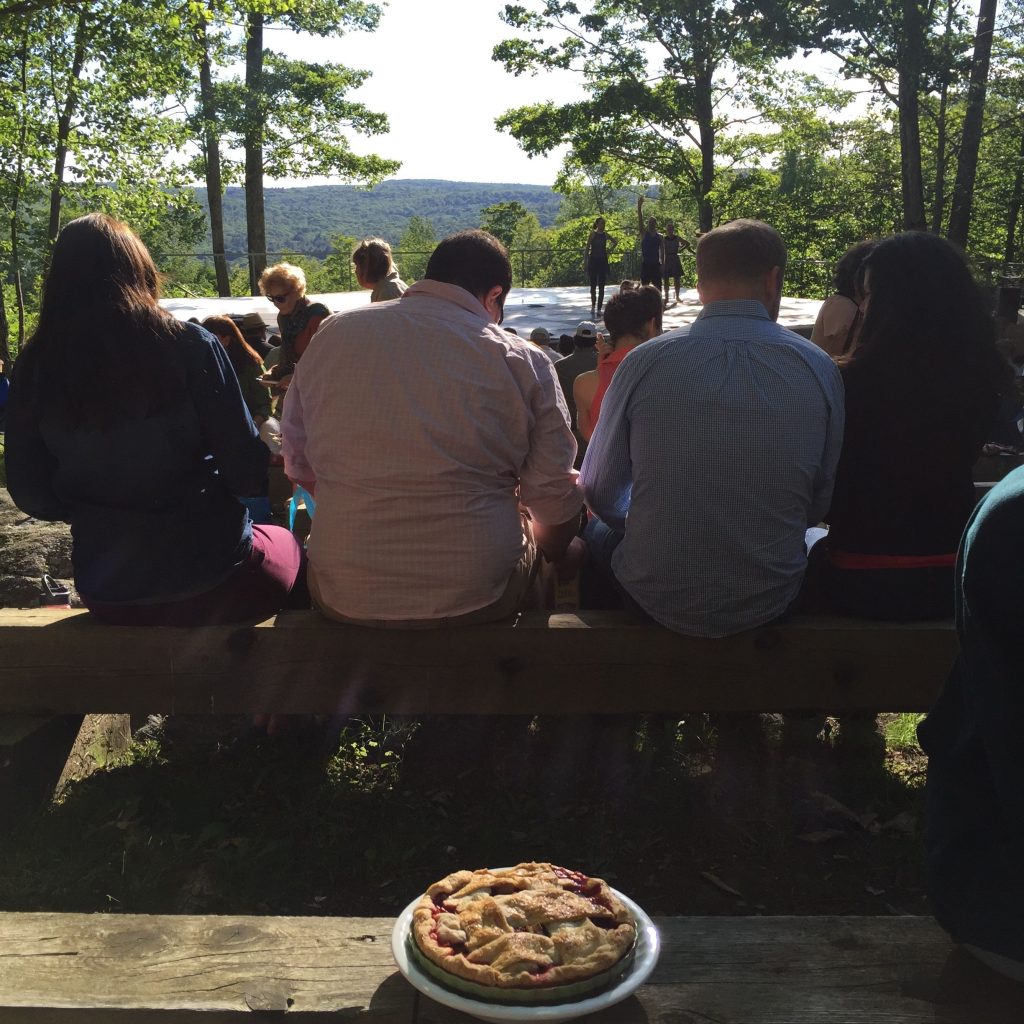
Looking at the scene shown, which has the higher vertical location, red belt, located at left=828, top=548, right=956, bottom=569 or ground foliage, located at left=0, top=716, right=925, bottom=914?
red belt, located at left=828, top=548, right=956, bottom=569

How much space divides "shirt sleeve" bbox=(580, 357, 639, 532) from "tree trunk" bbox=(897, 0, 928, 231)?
17493 millimetres

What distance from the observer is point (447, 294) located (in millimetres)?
3064

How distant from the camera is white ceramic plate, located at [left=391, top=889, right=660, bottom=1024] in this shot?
59.1 inches

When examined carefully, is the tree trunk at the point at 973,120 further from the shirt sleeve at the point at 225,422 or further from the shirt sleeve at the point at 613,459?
the shirt sleeve at the point at 225,422

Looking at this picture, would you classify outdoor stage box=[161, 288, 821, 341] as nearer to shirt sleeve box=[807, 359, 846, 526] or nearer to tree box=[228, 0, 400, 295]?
tree box=[228, 0, 400, 295]

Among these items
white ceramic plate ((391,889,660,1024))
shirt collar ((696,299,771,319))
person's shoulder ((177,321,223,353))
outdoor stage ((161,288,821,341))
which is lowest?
outdoor stage ((161,288,821,341))

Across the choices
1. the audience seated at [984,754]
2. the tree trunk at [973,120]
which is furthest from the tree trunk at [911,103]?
the audience seated at [984,754]

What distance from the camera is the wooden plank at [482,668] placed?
9.95ft

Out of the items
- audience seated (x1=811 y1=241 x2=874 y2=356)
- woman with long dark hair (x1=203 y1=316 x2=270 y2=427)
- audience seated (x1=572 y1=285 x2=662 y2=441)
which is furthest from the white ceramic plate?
woman with long dark hair (x1=203 y1=316 x2=270 y2=427)

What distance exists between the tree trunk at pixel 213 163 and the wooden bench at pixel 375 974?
26001 millimetres

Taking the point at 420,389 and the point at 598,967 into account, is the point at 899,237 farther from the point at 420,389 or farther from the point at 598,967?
the point at 598,967

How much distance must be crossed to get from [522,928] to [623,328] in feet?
13.7

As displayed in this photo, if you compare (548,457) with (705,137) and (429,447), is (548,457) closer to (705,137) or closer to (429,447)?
(429,447)

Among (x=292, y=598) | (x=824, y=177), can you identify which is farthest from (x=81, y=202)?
(x=824, y=177)
